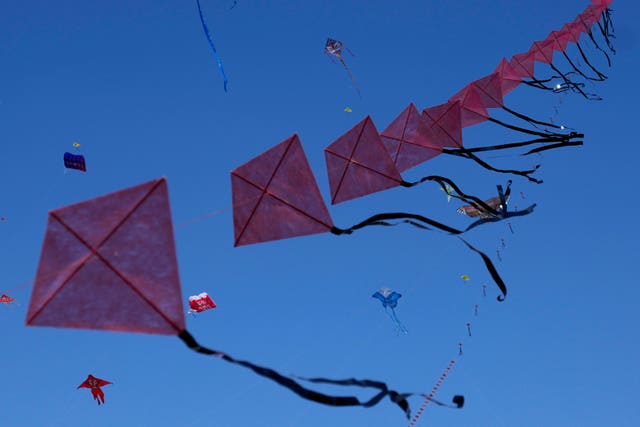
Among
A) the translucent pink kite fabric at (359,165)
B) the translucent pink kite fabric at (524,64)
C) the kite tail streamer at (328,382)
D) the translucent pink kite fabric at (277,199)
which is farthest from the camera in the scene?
the translucent pink kite fabric at (524,64)

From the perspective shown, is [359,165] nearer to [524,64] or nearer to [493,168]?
[493,168]

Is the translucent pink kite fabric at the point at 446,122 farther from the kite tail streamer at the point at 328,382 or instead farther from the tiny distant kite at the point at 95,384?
the tiny distant kite at the point at 95,384

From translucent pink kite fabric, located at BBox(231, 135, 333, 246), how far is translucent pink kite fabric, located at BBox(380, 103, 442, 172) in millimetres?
6267

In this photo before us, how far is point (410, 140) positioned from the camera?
789 inches

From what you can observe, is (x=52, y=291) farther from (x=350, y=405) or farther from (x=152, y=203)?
(x=350, y=405)

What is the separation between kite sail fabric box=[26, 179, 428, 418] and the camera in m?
9.19

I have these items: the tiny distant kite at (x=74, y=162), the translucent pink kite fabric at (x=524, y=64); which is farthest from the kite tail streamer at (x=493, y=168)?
the tiny distant kite at (x=74, y=162)

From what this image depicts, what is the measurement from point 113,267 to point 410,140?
12.5m

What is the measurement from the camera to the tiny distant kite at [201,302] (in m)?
31.2

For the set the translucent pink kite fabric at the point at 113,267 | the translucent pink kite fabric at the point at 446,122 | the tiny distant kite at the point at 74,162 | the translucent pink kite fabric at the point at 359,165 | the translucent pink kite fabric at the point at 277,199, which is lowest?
the translucent pink kite fabric at the point at 113,267

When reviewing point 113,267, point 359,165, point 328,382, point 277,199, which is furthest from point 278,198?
point 328,382

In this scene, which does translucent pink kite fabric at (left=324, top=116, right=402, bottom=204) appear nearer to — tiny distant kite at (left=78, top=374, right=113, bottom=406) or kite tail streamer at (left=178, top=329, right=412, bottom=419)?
kite tail streamer at (left=178, top=329, right=412, bottom=419)

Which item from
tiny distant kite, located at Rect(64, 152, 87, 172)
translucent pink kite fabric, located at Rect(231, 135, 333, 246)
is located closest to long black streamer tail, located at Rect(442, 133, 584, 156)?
translucent pink kite fabric, located at Rect(231, 135, 333, 246)

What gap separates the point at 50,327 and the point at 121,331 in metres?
1.08
